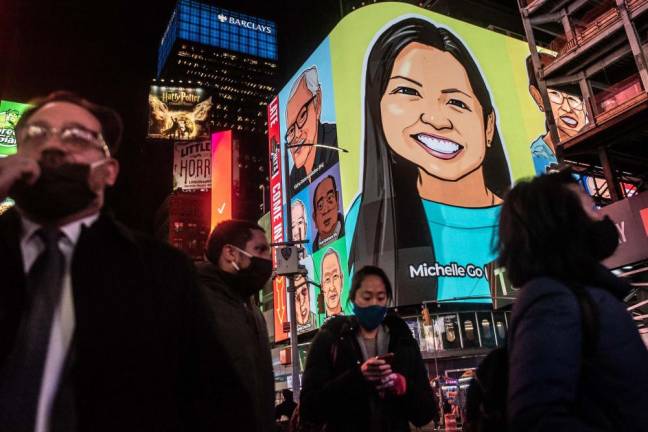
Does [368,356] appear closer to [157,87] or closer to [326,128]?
[326,128]

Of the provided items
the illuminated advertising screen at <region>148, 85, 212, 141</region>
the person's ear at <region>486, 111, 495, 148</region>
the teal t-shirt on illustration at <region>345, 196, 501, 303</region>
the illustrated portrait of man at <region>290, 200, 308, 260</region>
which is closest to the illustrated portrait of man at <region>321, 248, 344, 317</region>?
the teal t-shirt on illustration at <region>345, 196, 501, 303</region>

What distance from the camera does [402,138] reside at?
116 ft

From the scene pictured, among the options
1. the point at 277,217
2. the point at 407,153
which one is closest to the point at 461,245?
the point at 407,153

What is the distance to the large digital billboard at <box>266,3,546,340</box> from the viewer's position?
1320 inches

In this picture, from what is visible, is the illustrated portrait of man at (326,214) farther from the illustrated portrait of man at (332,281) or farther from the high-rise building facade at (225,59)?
the high-rise building facade at (225,59)

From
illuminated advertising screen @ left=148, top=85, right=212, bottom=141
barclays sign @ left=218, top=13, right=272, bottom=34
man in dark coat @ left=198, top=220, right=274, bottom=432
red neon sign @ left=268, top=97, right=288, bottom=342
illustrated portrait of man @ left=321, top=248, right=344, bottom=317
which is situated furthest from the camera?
barclays sign @ left=218, top=13, right=272, bottom=34

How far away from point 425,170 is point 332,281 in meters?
10.6

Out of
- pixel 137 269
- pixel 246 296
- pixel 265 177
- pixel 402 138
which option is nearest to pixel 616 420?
pixel 137 269

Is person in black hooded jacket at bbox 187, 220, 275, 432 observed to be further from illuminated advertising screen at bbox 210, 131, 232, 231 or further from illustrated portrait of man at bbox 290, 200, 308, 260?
illuminated advertising screen at bbox 210, 131, 232, 231

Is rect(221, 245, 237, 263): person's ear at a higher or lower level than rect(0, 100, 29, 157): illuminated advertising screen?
lower

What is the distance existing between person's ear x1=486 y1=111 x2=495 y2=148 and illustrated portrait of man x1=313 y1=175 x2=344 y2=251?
1273 cm

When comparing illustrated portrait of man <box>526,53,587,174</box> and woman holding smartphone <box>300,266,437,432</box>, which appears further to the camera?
illustrated portrait of man <box>526,53,587,174</box>

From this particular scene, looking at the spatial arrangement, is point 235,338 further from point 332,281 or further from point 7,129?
point 332,281

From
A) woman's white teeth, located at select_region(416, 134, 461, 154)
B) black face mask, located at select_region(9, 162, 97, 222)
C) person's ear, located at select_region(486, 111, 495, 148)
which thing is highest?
person's ear, located at select_region(486, 111, 495, 148)
